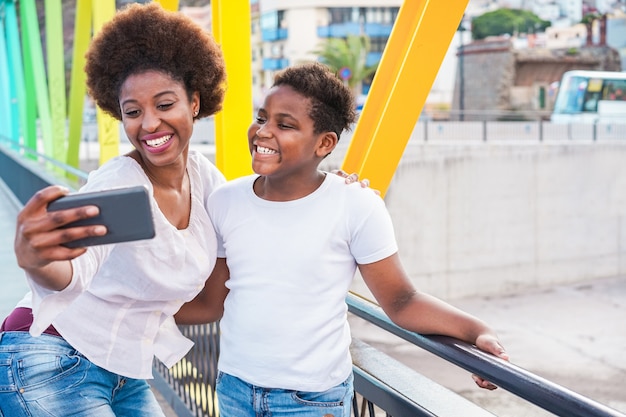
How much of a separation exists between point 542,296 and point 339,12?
4060 cm

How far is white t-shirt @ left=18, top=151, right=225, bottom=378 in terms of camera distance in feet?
5.76

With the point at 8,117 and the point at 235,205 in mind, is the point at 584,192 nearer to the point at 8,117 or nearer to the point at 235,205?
the point at 8,117

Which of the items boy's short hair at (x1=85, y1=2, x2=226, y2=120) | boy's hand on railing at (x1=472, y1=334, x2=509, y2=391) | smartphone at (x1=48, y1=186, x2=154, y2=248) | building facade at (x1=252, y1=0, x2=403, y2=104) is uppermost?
building facade at (x1=252, y1=0, x2=403, y2=104)

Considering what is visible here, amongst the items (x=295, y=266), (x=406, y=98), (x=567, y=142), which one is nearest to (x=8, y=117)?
(x=567, y=142)

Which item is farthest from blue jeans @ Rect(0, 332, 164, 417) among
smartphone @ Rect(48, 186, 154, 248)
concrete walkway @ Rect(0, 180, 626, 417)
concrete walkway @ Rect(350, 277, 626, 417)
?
concrete walkway @ Rect(350, 277, 626, 417)

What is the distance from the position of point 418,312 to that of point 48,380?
75 cm

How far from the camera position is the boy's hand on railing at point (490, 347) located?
1804 mm

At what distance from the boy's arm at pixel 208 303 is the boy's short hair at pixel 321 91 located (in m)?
0.40

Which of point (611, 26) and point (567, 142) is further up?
point (611, 26)

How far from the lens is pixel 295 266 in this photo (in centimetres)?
178

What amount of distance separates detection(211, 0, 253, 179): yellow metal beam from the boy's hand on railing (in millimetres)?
2494

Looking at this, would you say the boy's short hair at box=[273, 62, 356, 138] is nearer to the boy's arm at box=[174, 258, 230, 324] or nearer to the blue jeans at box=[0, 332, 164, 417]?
the boy's arm at box=[174, 258, 230, 324]

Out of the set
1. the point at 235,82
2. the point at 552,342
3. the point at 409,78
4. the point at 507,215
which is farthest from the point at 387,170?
→ the point at 507,215

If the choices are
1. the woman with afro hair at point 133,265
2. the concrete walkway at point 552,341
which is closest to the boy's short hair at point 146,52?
the woman with afro hair at point 133,265
